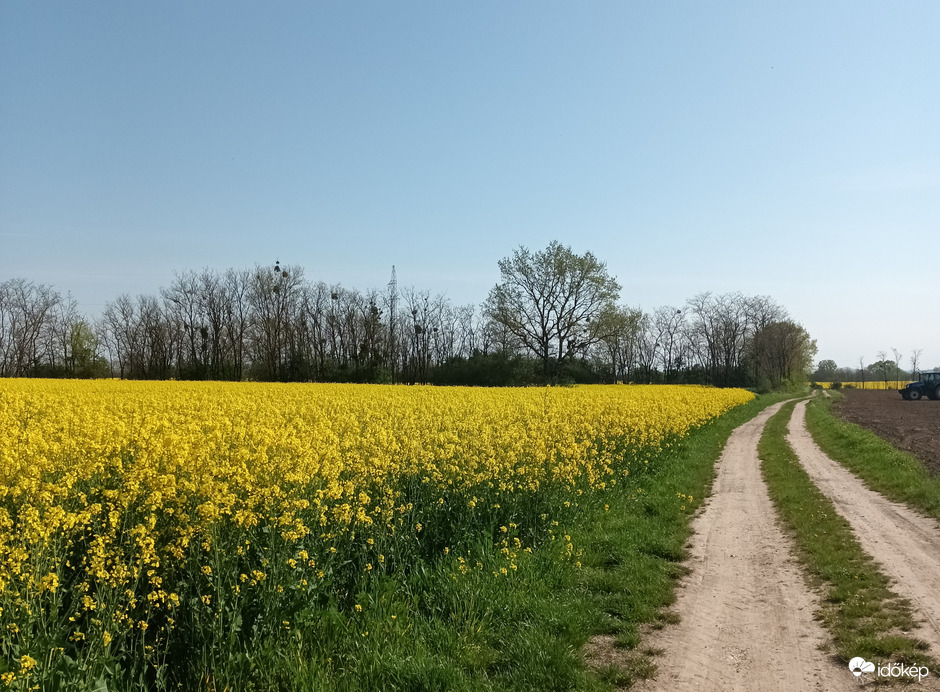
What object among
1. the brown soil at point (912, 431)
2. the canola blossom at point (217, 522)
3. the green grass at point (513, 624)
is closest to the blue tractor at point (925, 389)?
the brown soil at point (912, 431)

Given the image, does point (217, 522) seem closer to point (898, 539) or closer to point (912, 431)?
point (898, 539)

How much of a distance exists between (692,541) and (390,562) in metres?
4.45

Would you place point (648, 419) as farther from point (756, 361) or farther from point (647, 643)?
point (756, 361)

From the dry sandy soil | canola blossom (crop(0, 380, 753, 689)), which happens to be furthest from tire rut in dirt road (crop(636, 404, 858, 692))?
canola blossom (crop(0, 380, 753, 689))

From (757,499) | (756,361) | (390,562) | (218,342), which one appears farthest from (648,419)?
(756,361)

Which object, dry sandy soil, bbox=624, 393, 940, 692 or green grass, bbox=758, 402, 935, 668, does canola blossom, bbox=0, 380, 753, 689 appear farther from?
green grass, bbox=758, 402, 935, 668

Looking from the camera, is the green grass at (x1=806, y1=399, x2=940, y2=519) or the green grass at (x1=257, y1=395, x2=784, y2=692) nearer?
the green grass at (x1=257, y1=395, x2=784, y2=692)

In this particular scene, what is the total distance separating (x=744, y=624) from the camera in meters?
5.66

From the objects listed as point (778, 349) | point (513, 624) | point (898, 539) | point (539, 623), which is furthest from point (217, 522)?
point (778, 349)

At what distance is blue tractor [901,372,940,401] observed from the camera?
49.9m

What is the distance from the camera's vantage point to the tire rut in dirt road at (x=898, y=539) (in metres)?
5.89

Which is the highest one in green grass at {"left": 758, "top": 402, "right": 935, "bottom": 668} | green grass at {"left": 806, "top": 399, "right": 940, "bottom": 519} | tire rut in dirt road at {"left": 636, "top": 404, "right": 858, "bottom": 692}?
green grass at {"left": 806, "top": 399, "right": 940, "bottom": 519}

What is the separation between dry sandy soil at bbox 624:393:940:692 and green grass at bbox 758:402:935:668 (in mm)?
146

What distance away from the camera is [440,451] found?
27.6 ft
